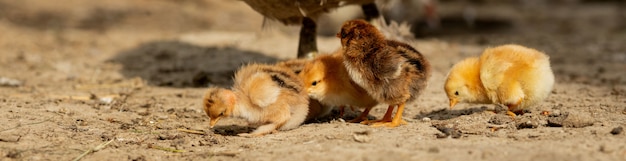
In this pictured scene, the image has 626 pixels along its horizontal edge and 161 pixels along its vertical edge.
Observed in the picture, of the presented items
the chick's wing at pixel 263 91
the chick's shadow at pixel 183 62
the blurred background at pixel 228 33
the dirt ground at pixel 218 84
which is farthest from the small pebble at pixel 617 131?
the chick's shadow at pixel 183 62

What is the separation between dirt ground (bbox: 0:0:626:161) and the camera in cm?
379

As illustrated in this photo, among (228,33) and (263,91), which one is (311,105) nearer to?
(263,91)

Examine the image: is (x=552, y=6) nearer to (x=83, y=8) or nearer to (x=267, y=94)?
(x=83, y=8)

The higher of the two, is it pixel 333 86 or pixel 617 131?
pixel 333 86

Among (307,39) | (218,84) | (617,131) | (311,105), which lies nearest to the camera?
(617,131)

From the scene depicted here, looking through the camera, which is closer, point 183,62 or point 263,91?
point 263,91

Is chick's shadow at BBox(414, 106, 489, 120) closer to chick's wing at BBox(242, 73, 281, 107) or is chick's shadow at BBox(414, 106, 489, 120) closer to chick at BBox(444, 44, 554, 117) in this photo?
chick at BBox(444, 44, 554, 117)

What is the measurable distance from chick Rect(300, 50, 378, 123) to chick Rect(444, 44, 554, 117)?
589mm

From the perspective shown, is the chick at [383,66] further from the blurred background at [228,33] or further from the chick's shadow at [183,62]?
the chick's shadow at [183,62]

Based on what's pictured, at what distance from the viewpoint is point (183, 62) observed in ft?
25.9

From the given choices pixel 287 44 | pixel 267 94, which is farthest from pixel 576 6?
pixel 267 94

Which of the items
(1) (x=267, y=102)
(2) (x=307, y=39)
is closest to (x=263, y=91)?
(1) (x=267, y=102)

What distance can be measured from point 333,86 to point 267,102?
0.47 meters

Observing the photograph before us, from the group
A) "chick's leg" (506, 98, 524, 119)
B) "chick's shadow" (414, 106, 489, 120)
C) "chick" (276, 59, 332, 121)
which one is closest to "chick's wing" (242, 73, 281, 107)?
"chick" (276, 59, 332, 121)
